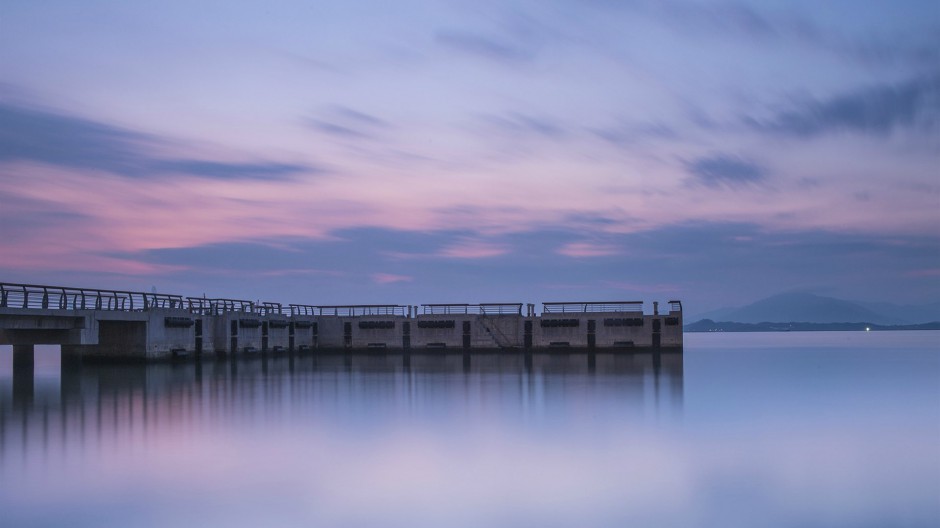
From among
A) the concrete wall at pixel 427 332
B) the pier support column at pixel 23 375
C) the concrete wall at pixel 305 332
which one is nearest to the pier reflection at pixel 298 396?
the pier support column at pixel 23 375

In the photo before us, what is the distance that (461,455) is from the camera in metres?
19.0

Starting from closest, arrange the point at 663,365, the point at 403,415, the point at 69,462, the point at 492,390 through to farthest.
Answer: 1. the point at 69,462
2. the point at 403,415
3. the point at 492,390
4. the point at 663,365

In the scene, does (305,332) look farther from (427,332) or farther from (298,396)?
(298,396)

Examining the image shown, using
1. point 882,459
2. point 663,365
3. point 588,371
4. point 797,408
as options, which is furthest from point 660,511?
point 663,365

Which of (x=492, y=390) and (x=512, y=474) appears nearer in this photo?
(x=512, y=474)

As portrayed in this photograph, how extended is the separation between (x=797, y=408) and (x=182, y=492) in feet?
74.7

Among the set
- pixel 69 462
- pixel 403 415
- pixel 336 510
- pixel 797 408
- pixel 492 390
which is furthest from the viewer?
pixel 492 390

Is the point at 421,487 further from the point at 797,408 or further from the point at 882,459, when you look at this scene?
the point at 797,408

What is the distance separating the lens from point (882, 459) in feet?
63.6

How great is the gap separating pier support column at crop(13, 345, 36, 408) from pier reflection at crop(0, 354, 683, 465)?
0.10m

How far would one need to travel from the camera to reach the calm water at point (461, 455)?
13.9 m

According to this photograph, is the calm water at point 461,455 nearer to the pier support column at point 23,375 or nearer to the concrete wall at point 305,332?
the pier support column at point 23,375

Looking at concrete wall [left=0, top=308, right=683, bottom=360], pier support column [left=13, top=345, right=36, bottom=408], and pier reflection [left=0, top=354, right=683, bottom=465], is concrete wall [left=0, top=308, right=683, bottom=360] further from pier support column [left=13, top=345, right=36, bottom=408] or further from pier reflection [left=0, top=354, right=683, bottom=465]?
pier support column [left=13, top=345, right=36, bottom=408]

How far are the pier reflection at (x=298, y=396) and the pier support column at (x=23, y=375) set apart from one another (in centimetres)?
10
